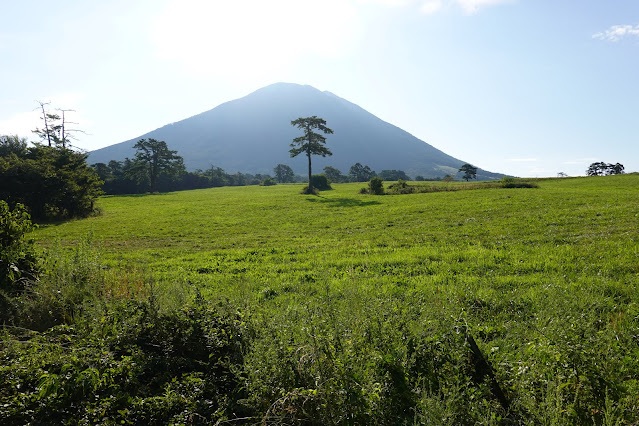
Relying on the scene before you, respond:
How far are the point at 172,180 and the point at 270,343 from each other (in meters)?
96.1

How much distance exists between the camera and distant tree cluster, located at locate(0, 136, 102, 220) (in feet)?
79.8

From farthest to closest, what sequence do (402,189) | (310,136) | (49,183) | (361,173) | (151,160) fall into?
(361,173) < (151,160) < (310,136) < (402,189) < (49,183)

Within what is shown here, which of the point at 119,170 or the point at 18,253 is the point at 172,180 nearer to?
the point at 119,170

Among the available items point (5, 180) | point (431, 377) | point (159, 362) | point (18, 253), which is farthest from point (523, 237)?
point (5, 180)

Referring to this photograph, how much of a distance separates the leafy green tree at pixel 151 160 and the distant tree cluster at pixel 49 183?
41981 millimetres

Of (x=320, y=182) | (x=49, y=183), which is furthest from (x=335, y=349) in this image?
(x=320, y=182)

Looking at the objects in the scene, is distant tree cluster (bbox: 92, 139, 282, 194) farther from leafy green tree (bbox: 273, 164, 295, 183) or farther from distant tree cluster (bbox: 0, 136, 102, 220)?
leafy green tree (bbox: 273, 164, 295, 183)

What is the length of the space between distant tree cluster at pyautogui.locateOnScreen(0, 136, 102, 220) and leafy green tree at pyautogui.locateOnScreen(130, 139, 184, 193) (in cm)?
4198

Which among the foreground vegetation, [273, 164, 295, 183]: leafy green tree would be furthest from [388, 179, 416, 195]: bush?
[273, 164, 295, 183]: leafy green tree

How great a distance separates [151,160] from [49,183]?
176 feet

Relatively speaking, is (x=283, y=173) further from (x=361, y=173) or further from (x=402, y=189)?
(x=402, y=189)

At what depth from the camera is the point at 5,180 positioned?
24.0 metres

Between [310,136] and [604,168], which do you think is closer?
[310,136]

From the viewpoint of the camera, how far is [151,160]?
2980 inches
